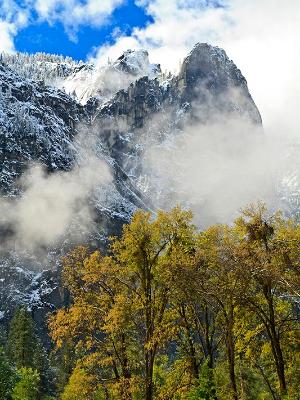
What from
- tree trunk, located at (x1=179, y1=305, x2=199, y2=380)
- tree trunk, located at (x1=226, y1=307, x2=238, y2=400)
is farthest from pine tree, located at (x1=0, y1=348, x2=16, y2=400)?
tree trunk, located at (x1=226, y1=307, x2=238, y2=400)

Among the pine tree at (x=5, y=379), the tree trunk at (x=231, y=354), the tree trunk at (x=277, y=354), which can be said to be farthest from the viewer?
the pine tree at (x=5, y=379)

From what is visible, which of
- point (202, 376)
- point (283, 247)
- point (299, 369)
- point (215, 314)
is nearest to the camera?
point (202, 376)

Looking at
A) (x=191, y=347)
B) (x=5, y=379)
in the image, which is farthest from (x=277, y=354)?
(x=5, y=379)

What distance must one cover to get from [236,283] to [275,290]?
2.98 m

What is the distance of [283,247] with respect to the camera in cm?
2430

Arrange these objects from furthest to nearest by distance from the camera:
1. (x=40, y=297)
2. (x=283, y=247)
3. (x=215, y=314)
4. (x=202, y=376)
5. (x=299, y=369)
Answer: (x=40, y=297) < (x=299, y=369) < (x=215, y=314) < (x=283, y=247) < (x=202, y=376)

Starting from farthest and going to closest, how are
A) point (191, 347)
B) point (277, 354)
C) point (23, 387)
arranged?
point (23, 387) < point (191, 347) < point (277, 354)

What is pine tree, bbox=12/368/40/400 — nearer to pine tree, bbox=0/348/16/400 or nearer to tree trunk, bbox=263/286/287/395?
pine tree, bbox=0/348/16/400

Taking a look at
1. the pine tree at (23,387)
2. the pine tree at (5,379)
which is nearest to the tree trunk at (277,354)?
the pine tree at (5,379)

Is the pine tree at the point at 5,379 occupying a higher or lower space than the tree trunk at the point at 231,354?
higher

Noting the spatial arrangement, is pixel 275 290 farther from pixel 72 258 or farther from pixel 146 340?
pixel 72 258

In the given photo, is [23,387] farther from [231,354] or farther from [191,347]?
[231,354]

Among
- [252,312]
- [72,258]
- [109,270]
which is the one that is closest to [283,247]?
[252,312]

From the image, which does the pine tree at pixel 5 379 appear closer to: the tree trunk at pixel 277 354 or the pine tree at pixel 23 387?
the pine tree at pixel 23 387
